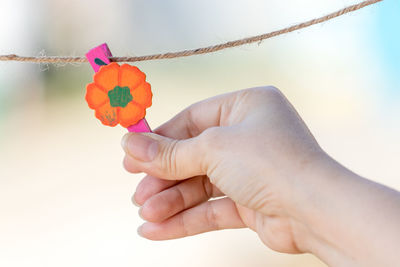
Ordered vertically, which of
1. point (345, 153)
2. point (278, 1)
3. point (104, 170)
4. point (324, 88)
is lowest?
point (345, 153)

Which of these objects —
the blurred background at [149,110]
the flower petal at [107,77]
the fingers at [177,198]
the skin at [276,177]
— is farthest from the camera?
the blurred background at [149,110]

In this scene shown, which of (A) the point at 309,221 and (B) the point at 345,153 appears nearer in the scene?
(A) the point at 309,221

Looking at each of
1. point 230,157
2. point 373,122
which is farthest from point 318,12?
point 230,157

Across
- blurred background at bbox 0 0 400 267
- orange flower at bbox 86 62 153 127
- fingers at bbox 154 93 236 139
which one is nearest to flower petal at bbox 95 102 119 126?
orange flower at bbox 86 62 153 127

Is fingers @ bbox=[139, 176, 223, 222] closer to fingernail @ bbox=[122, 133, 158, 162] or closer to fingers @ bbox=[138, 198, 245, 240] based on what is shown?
fingers @ bbox=[138, 198, 245, 240]

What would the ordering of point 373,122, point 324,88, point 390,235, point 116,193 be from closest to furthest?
point 390,235 → point 116,193 → point 373,122 → point 324,88

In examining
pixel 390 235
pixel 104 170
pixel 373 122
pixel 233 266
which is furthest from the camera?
pixel 373 122

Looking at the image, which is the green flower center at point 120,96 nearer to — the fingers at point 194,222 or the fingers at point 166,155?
the fingers at point 166,155

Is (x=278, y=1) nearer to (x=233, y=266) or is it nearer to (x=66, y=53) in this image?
(x=66, y=53)

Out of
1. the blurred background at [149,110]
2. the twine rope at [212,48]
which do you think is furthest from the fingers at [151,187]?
the blurred background at [149,110]
